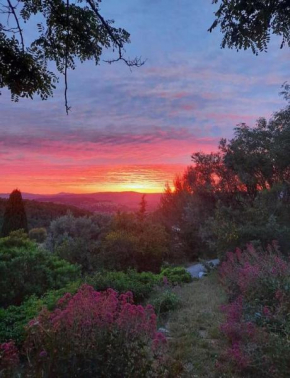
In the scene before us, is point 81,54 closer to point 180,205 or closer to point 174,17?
point 174,17

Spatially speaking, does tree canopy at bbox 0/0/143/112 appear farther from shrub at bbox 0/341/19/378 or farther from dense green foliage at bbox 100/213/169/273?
dense green foliage at bbox 100/213/169/273

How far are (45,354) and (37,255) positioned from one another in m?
6.18

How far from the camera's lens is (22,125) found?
9.04m

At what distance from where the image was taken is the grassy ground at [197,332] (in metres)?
4.26

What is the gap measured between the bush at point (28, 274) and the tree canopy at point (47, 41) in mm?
4223

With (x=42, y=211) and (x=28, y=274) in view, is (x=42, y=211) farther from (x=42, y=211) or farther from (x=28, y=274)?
(x=28, y=274)

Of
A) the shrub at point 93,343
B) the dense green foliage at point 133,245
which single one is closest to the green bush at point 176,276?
the dense green foliage at point 133,245

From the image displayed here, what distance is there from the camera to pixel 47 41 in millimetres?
4648

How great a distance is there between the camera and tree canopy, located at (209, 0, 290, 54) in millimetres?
3568

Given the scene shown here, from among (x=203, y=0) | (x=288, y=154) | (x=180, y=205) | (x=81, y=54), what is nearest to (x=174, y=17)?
(x=203, y=0)

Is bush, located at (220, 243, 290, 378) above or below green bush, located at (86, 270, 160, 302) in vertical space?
above

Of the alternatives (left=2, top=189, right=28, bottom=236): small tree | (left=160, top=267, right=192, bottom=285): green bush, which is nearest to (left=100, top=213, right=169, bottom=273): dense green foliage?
(left=160, top=267, right=192, bottom=285): green bush

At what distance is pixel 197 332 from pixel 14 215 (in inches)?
548

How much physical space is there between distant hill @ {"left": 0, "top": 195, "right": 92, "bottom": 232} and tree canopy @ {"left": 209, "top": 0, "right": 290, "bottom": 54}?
22530 millimetres
